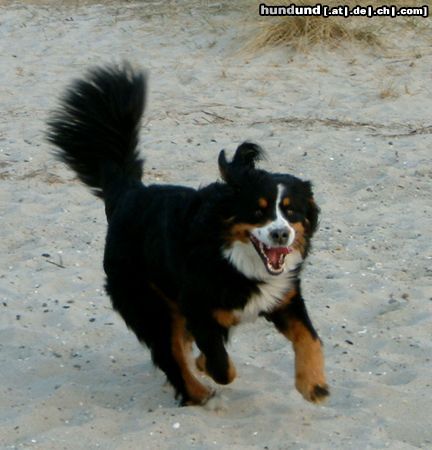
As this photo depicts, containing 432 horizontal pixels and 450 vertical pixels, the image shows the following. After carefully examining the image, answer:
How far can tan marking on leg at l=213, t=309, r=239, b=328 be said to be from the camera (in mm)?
4688

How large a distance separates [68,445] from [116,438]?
0.64ft

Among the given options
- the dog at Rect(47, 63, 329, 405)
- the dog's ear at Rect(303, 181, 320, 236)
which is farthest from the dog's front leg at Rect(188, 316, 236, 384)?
the dog's ear at Rect(303, 181, 320, 236)

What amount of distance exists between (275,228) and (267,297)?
0.38 m

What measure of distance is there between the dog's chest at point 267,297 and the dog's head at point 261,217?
7cm

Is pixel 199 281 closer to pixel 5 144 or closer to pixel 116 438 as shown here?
pixel 116 438

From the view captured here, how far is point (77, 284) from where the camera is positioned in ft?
20.8

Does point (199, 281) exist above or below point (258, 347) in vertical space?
above

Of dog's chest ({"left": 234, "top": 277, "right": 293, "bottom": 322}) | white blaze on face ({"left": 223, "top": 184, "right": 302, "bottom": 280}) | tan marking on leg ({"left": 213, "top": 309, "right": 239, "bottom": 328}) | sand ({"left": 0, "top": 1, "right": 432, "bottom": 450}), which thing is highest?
white blaze on face ({"left": 223, "top": 184, "right": 302, "bottom": 280})

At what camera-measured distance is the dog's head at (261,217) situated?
14.8 feet

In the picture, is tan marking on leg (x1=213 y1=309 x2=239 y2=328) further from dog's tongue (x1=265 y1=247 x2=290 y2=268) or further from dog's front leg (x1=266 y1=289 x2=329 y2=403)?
dog's tongue (x1=265 y1=247 x2=290 y2=268)

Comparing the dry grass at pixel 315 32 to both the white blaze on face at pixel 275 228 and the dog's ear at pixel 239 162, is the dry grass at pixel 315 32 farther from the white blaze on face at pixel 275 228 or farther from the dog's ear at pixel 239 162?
the white blaze on face at pixel 275 228

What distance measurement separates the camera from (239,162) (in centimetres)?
470

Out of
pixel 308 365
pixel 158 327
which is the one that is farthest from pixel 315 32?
pixel 308 365

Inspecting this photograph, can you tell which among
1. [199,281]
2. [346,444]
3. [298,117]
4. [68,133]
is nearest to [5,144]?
[298,117]
